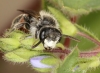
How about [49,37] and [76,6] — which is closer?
[49,37]

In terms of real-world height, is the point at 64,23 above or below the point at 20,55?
above

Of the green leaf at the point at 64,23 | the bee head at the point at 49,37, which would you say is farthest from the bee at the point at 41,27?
the green leaf at the point at 64,23

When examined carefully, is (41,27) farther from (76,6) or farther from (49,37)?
(76,6)

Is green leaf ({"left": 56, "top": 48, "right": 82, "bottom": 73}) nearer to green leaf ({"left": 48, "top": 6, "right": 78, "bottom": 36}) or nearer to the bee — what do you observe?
the bee

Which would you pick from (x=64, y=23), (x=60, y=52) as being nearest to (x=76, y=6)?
(x=64, y=23)

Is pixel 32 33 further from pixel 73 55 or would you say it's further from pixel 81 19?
pixel 81 19

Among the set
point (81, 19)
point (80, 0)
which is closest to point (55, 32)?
point (80, 0)
